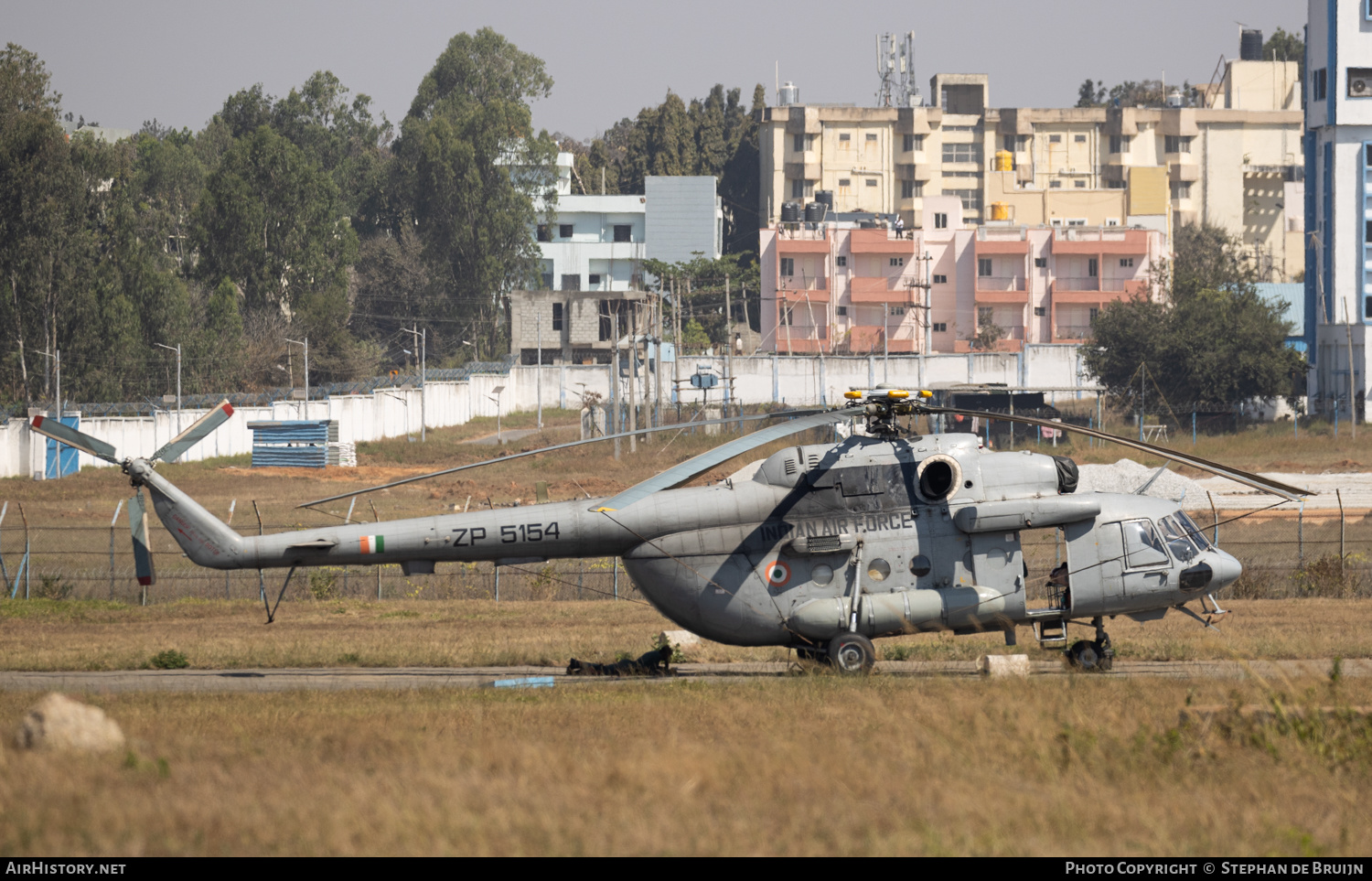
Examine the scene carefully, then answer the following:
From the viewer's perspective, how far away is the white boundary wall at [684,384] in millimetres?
73562

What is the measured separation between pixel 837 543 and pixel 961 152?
127m

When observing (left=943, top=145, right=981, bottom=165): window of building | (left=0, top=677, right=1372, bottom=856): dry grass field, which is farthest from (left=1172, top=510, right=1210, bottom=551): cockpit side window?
(left=943, top=145, right=981, bottom=165): window of building

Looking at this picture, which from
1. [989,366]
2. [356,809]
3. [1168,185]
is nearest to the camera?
[356,809]

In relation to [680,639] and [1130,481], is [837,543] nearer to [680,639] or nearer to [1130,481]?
[680,639]

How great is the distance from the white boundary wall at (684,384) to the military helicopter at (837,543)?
168 feet

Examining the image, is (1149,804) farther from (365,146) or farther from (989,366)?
(365,146)

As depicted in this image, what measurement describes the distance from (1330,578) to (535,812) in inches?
914

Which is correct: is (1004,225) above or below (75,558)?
above

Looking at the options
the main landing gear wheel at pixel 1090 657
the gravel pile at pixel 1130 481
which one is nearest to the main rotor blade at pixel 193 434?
the main landing gear wheel at pixel 1090 657

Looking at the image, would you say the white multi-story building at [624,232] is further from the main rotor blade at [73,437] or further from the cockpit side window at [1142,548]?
the cockpit side window at [1142,548]

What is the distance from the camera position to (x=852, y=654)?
53.9 ft

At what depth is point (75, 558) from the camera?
32938 millimetres

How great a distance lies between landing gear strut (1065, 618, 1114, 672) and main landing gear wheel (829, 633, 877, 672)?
9.59 feet

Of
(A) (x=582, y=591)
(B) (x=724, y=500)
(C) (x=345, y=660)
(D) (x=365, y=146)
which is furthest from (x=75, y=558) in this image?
(D) (x=365, y=146)
